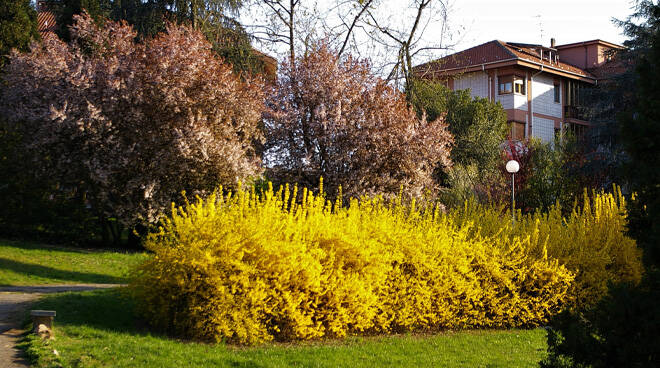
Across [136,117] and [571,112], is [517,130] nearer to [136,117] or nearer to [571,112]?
[571,112]

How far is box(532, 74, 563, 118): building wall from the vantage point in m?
39.1

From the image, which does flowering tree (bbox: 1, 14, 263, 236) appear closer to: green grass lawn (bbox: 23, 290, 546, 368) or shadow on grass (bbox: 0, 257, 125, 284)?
shadow on grass (bbox: 0, 257, 125, 284)

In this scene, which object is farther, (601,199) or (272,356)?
(601,199)

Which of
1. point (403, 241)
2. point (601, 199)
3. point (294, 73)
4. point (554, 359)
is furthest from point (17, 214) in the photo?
point (554, 359)

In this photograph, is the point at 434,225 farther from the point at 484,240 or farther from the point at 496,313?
the point at 496,313

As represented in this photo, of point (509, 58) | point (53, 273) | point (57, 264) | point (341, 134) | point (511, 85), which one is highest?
point (509, 58)

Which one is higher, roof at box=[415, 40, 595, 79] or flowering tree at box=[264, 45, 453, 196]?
roof at box=[415, 40, 595, 79]

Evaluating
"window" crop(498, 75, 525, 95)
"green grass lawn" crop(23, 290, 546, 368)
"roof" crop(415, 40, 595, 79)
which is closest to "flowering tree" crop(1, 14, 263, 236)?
"green grass lawn" crop(23, 290, 546, 368)

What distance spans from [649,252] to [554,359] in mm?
1169

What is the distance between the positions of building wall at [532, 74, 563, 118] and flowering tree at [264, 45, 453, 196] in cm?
2483

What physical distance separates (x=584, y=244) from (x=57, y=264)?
12.2 meters

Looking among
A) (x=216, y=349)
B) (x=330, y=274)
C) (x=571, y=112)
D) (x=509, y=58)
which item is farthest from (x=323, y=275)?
(x=571, y=112)

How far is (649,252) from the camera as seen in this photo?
475cm

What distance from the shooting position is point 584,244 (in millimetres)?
12883
